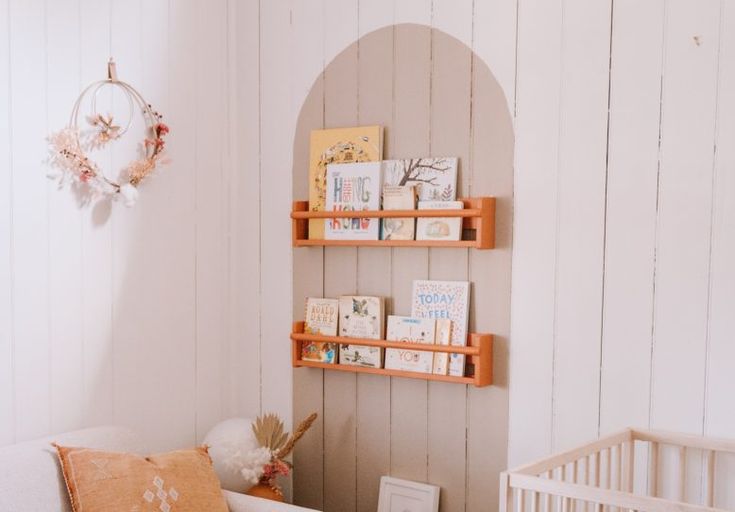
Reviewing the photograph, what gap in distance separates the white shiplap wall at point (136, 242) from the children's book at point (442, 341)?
88 centimetres

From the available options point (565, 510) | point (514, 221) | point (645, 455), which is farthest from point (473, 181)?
point (565, 510)

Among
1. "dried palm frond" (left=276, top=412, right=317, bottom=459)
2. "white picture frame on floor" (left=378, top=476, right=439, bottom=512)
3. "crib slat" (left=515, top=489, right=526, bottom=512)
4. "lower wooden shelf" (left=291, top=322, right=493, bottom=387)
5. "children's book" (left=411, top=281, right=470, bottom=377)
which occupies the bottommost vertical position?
"white picture frame on floor" (left=378, top=476, right=439, bottom=512)

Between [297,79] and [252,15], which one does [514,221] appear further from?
[252,15]

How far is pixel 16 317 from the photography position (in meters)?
2.63

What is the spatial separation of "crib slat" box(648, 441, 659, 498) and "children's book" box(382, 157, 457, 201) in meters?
1.03

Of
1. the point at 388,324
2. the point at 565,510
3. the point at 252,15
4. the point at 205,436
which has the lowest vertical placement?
the point at 205,436

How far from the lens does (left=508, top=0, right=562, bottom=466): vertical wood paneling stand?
2752 millimetres

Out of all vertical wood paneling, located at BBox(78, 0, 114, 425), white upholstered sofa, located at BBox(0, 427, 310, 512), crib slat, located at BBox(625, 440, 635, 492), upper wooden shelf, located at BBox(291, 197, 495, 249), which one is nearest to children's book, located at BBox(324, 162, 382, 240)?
upper wooden shelf, located at BBox(291, 197, 495, 249)

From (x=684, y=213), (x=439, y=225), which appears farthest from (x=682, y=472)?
(x=439, y=225)

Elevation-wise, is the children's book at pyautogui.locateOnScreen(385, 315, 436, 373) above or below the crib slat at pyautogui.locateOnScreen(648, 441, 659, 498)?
above

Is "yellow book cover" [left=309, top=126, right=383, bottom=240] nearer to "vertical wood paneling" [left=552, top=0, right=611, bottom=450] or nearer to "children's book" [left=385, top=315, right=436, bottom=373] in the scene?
"children's book" [left=385, top=315, right=436, bottom=373]

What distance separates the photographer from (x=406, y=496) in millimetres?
3041

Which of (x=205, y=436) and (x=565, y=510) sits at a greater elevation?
(x=565, y=510)

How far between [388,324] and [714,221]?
3.80 feet
